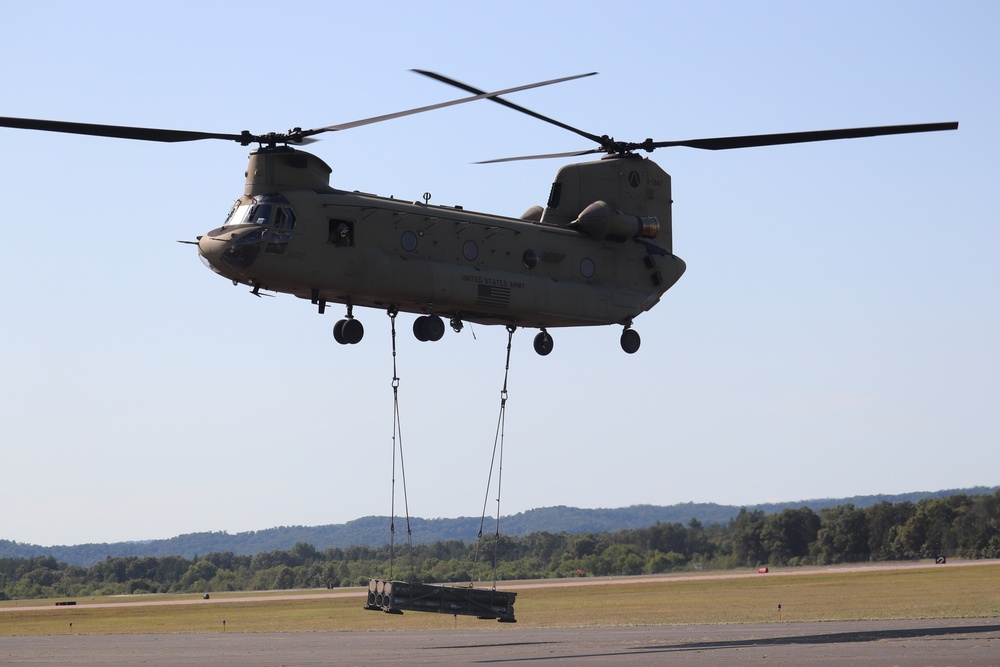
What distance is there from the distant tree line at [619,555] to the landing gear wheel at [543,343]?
262 ft

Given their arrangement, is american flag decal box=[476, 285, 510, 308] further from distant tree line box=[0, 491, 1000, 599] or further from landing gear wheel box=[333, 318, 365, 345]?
distant tree line box=[0, 491, 1000, 599]

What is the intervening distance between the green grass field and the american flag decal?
2627 centimetres

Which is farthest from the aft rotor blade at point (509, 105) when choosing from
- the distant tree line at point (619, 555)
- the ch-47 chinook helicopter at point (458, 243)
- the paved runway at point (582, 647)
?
the distant tree line at point (619, 555)

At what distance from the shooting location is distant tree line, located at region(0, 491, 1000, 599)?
123m

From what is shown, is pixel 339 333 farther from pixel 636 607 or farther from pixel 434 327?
pixel 636 607

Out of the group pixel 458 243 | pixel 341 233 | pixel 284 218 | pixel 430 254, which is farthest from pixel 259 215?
pixel 458 243

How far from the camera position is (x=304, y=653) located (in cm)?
4212

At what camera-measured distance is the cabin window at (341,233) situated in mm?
31922

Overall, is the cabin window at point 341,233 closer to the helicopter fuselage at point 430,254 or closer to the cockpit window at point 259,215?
the helicopter fuselage at point 430,254

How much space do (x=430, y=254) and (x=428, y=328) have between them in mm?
1940

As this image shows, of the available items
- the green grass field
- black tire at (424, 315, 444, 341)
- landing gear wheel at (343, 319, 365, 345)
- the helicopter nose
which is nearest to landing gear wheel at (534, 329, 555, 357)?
black tire at (424, 315, 444, 341)

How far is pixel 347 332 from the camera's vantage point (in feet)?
108

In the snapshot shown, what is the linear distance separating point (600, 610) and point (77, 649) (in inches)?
1280

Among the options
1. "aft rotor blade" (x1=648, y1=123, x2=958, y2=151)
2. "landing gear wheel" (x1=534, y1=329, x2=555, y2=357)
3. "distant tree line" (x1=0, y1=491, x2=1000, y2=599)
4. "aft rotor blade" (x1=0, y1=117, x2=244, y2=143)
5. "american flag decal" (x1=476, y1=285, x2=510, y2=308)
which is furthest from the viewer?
"distant tree line" (x1=0, y1=491, x2=1000, y2=599)
